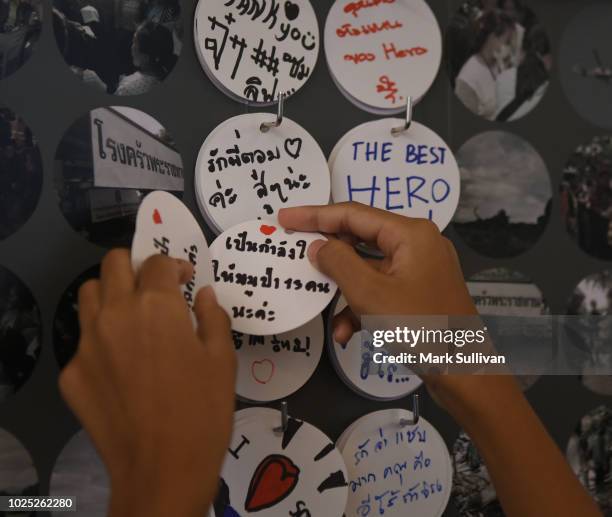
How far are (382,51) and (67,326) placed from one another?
55 cm

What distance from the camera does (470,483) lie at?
877 mm

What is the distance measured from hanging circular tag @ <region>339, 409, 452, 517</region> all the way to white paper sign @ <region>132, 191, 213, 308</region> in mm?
315

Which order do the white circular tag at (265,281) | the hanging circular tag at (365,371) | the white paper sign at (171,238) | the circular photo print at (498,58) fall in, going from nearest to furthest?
the white paper sign at (171,238)
the white circular tag at (265,281)
the hanging circular tag at (365,371)
the circular photo print at (498,58)

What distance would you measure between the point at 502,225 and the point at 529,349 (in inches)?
7.8

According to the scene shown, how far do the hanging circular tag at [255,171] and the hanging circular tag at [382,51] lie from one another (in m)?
0.12

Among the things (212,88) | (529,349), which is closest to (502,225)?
(529,349)

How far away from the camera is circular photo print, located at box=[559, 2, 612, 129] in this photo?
3.14 ft

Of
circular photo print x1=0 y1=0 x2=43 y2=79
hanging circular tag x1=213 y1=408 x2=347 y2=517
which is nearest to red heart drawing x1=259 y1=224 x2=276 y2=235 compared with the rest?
hanging circular tag x1=213 y1=408 x2=347 y2=517

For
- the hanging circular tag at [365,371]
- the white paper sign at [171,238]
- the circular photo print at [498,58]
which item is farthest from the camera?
the circular photo print at [498,58]

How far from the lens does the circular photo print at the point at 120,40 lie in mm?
704

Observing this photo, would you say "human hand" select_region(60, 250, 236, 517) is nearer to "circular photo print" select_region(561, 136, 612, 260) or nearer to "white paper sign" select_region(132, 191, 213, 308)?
"white paper sign" select_region(132, 191, 213, 308)

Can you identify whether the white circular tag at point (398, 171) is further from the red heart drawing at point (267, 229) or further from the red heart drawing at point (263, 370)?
the red heart drawing at point (263, 370)

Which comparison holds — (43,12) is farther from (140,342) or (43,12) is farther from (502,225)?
(502,225)

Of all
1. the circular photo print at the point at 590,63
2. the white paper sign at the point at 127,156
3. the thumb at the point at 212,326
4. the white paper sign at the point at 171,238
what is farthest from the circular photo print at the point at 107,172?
the circular photo print at the point at 590,63
